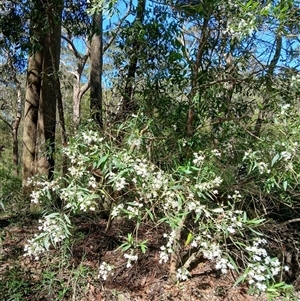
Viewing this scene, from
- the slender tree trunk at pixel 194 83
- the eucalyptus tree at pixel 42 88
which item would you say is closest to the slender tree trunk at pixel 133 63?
the slender tree trunk at pixel 194 83

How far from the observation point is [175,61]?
282 centimetres

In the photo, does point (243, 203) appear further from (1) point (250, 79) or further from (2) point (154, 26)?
(2) point (154, 26)

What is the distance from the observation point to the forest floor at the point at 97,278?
2.90 meters

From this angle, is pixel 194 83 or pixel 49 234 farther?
pixel 194 83

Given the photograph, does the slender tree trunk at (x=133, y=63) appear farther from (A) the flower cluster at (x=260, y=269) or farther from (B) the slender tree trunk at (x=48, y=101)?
(A) the flower cluster at (x=260, y=269)

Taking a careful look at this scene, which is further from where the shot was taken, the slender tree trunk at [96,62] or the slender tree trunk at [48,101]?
the slender tree trunk at [96,62]

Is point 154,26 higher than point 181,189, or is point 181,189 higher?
point 154,26

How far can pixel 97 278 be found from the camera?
117 inches

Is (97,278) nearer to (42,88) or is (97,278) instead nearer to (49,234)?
(49,234)

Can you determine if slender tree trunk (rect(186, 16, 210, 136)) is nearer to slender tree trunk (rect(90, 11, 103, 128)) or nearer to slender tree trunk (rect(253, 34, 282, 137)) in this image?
slender tree trunk (rect(253, 34, 282, 137))

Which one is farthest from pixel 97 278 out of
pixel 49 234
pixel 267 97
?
pixel 267 97

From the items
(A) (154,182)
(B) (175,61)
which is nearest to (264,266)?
(A) (154,182)

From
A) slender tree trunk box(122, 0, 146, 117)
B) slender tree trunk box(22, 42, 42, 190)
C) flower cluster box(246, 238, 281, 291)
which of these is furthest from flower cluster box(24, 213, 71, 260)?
slender tree trunk box(22, 42, 42, 190)

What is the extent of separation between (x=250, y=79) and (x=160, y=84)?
2.52ft
